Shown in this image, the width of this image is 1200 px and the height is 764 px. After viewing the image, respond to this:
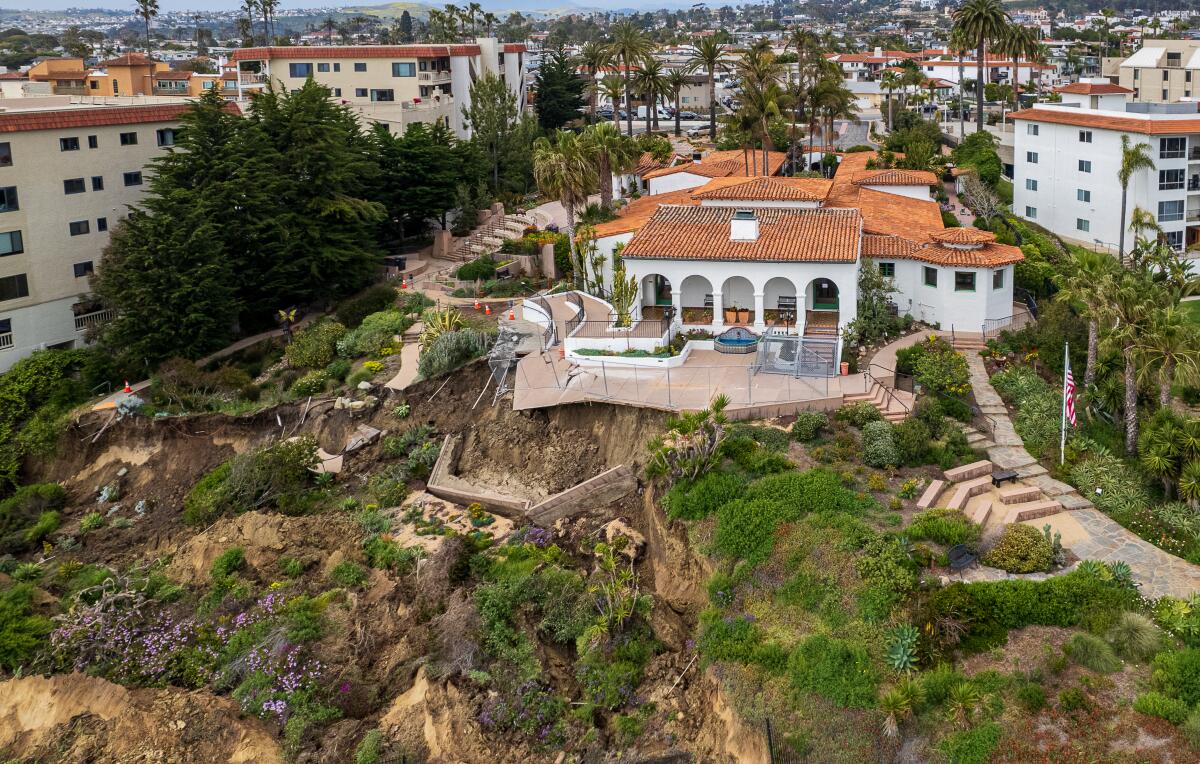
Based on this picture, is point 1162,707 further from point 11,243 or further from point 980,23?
point 980,23

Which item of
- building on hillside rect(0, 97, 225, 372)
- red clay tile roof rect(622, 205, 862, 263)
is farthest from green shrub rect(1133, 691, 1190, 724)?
building on hillside rect(0, 97, 225, 372)

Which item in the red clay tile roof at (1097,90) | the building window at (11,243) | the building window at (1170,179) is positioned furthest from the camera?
the red clay tile roof at (1097,90)

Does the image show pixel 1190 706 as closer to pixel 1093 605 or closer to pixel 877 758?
pixel 1093 605

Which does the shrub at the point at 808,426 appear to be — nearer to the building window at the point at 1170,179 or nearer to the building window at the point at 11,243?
the building window at the point at 11,243

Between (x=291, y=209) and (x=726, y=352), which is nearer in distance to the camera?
(x=726, y=352)

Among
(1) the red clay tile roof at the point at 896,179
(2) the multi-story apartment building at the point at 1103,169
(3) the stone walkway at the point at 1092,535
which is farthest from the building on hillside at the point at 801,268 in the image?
(2) the multi-story apartment building at the point at 1103,169

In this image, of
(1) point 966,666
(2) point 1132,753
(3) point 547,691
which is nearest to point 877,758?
(1) point 966,666
